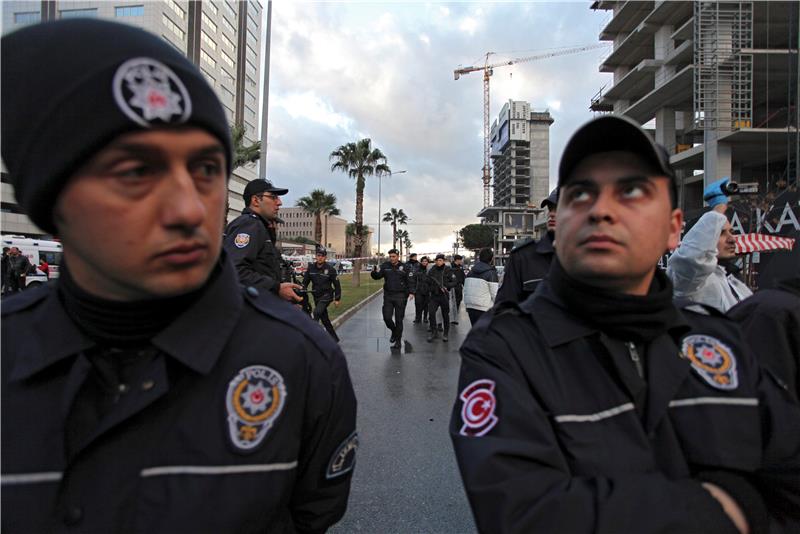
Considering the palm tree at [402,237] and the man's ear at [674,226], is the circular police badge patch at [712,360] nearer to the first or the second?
the man's ear at [674,226]

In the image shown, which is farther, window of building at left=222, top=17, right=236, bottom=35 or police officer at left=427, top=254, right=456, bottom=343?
window of building at left=222, top=17, right=236, bottom=35

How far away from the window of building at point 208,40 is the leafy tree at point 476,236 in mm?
69978

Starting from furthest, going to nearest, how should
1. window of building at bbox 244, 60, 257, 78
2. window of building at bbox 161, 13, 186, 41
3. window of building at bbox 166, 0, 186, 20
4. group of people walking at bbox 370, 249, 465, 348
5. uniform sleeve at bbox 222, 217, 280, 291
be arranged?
window of building at bbox 244, 60, 257, 78
window of building at bbox 166, 0, 186, 20
window of building at bbox 161, 13, 186, 41
group of people walking at bbox 370, 249, 465, 348
uniform sleeve at bbox 222, 217, 280, 291

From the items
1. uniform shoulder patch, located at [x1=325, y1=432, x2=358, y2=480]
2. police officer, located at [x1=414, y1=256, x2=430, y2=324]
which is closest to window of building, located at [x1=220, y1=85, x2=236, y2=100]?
police officer, located at [x1=414, y1=256, x2=430, y2=324]

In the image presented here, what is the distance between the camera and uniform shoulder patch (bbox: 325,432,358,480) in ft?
4.06

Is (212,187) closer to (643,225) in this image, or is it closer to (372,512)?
(643,225)

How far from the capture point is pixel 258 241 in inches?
178

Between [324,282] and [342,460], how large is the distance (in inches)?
324

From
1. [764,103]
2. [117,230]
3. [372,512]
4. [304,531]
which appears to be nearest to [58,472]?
[117,230]

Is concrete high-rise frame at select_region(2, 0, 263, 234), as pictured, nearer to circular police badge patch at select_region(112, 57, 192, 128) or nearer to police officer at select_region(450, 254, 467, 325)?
police officer at select_region(450, 254, 467, 325)

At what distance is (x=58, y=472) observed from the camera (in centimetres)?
91

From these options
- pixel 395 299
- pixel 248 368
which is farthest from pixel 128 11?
pixel 248 368

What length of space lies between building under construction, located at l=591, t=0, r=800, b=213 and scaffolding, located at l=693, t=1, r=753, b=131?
5cm

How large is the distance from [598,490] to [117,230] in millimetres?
1162
